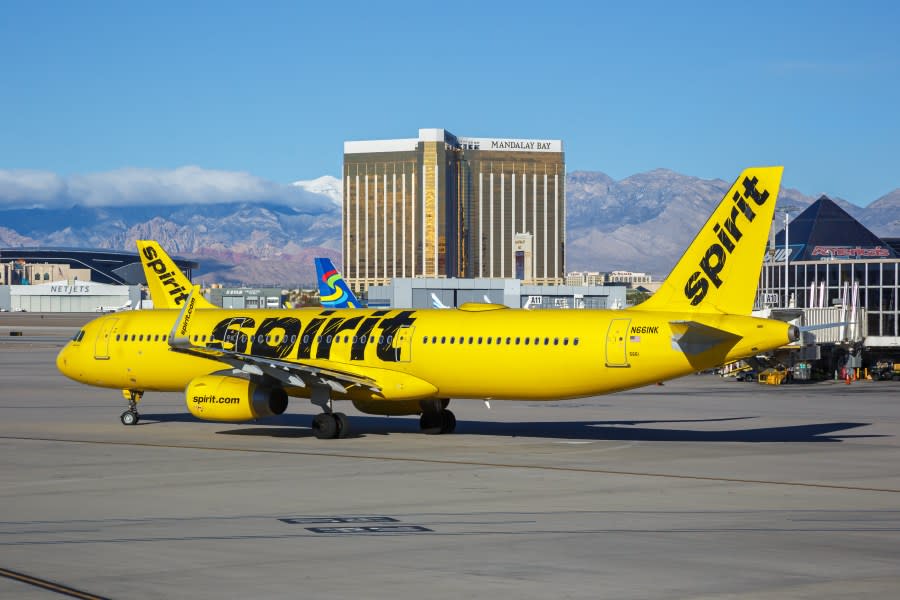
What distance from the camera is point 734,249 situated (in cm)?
3534

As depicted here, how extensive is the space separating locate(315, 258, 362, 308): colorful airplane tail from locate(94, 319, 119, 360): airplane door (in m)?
27.9

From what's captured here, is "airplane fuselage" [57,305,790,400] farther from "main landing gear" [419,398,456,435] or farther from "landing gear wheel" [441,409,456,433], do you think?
"landing gear wheel" [441,409,456,433]

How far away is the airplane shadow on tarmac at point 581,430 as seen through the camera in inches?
1581

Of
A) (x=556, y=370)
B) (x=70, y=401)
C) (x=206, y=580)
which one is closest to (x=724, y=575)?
(x=206, y=580)

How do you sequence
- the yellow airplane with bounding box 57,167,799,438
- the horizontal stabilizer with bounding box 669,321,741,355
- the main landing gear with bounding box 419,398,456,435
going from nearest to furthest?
the horizontal stabilizer with bounding box 669,321,741,355, the yellow airplane with bounding box 57,167,799,438, the main landing gear with bounding box 419,398,456,435

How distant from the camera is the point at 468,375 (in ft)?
125

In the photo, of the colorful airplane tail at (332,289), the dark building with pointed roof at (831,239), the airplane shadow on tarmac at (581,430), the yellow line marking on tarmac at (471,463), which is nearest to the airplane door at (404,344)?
the airplane shadow on tarmac at (581,430)

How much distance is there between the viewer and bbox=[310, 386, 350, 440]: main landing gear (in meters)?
39.3

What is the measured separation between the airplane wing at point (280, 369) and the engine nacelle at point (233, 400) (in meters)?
0.53

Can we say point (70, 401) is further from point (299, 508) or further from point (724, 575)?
point (724, 575)

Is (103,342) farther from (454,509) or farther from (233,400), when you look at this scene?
(454,509)

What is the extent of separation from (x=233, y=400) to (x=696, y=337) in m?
14.3

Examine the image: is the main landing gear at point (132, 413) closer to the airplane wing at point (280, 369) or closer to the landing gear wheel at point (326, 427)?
the airplane wing at point (280, 369)

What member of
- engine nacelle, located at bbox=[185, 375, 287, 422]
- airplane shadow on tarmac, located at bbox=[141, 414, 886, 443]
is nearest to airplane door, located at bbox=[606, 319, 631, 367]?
airplane shadow on tarmac, located at bbox=[141, 414, 886, 443]
